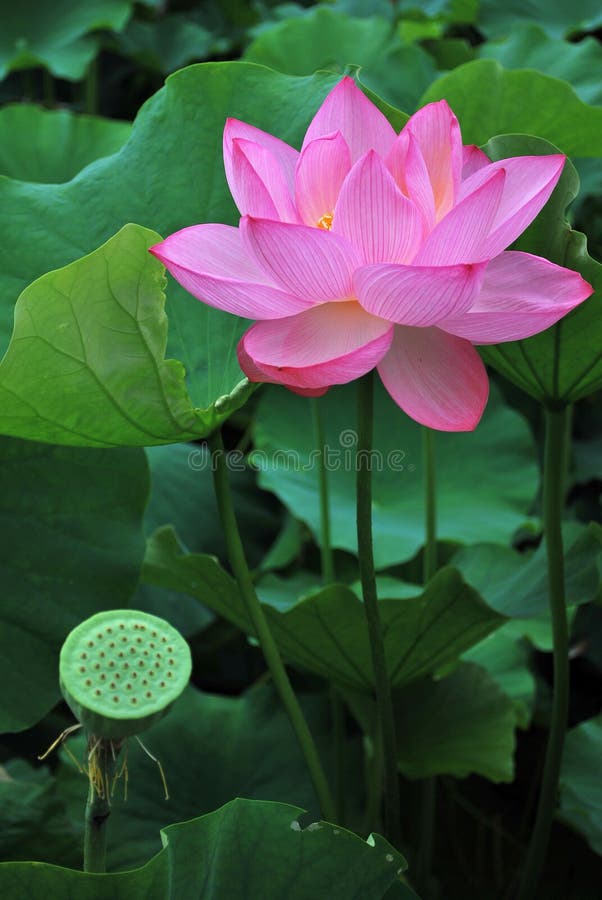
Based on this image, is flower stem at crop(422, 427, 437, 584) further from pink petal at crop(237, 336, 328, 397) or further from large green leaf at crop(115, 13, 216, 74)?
large green leaf at crop(115, 13, 216, 74)

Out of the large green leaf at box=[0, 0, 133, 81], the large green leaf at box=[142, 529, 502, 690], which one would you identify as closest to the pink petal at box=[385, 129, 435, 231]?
the large green leaf at box=[142, 529, 502, 690]

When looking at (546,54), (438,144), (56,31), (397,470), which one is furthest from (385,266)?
(56,31)

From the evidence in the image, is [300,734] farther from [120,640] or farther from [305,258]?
[305,258]

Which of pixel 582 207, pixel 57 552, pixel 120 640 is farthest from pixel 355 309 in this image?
pixel 582 207

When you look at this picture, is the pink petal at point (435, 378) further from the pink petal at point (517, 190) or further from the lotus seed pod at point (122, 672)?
the lotus seed pod at point (122, 672)

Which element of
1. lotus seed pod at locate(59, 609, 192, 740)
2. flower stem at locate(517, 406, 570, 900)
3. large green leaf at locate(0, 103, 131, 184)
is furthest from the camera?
large green leaf at locate(0, 103, 131, 184)

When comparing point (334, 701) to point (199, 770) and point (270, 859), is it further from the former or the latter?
point (270, 859)
